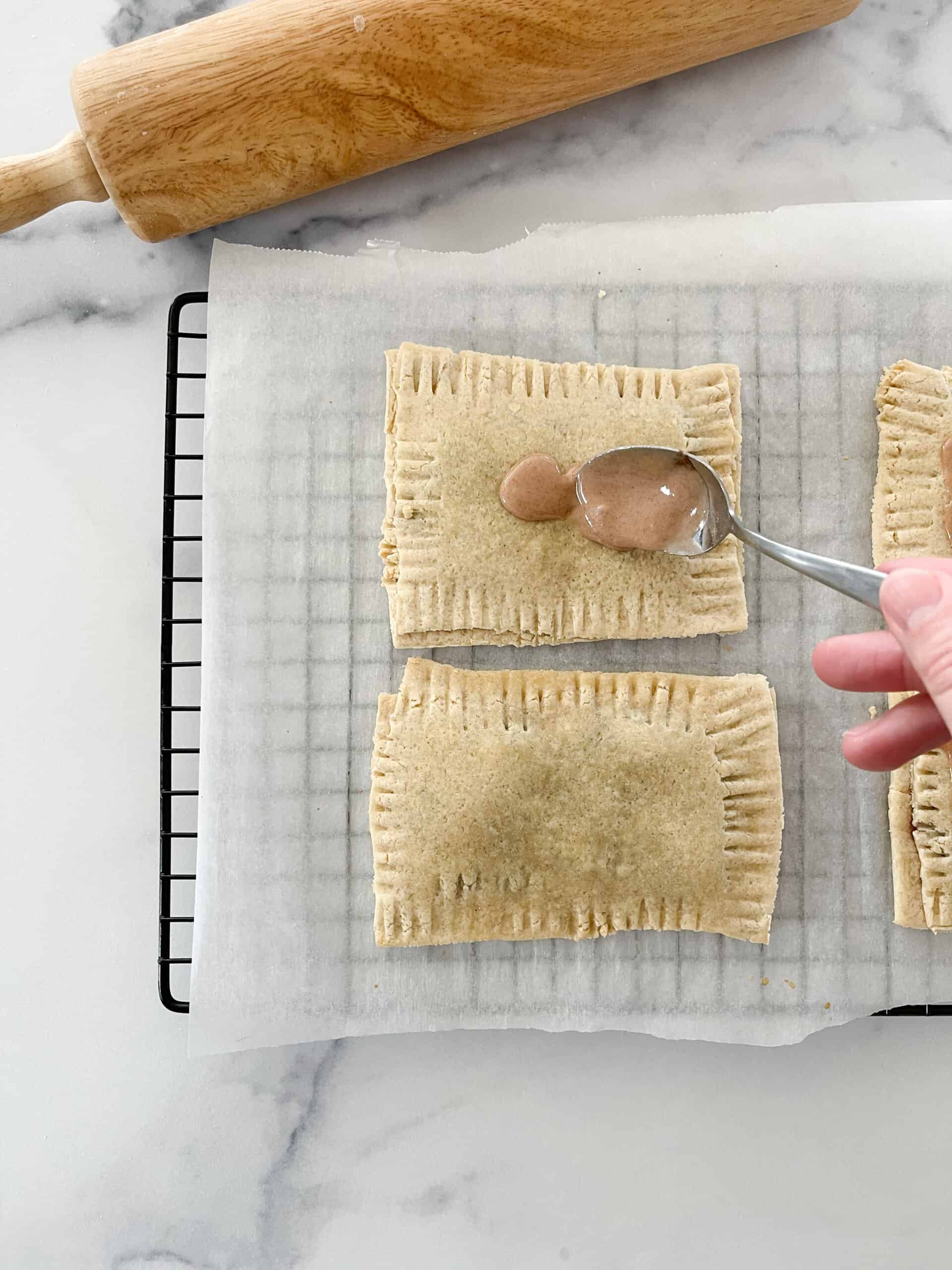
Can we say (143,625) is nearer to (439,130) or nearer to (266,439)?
(266,439)

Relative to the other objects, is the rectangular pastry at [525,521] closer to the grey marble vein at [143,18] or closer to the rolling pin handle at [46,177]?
the rolling pin handle at [46,177]

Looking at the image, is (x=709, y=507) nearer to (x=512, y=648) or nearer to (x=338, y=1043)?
(x=512, y=648)

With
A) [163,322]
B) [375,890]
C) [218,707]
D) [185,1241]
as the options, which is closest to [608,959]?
[375,890]

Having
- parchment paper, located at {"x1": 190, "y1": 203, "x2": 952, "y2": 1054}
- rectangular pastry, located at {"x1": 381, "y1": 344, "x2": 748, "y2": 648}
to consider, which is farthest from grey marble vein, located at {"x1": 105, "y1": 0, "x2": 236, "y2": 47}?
rectangular pastry, located at {"x1": 381, "y1": 344, "x2": 748, "y2": 648}

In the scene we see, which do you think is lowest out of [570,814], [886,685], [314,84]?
[570,814]

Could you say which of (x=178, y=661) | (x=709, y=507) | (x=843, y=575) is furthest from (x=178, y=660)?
(x=843, y=575)

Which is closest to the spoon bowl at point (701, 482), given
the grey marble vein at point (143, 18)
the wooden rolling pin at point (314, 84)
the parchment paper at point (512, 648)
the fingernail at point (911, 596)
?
the parchment paper at point (512, 648)
